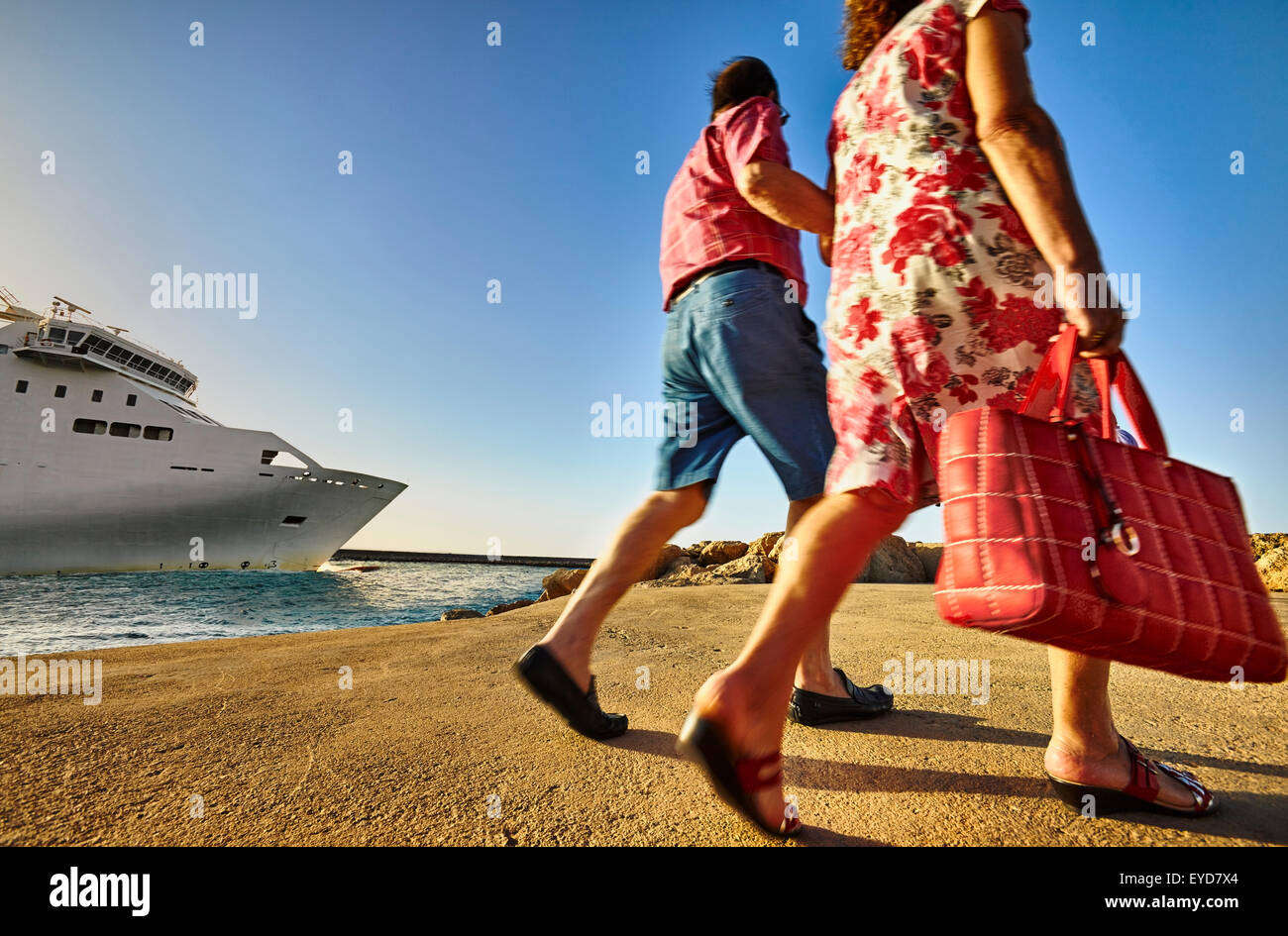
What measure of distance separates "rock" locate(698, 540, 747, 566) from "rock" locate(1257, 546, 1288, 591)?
593cm

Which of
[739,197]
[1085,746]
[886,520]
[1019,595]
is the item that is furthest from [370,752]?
[739,197]

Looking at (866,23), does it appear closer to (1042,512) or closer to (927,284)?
(927,284)

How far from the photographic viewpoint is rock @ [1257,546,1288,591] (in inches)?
217

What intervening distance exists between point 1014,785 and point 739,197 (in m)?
1.73

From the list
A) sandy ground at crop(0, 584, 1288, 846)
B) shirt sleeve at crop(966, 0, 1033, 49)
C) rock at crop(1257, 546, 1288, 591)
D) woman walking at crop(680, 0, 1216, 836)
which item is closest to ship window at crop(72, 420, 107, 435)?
sandy ground at crop(0, 584, 1288, 846)

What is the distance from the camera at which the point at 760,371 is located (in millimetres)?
1534

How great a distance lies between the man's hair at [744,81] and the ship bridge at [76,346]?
2617 cm

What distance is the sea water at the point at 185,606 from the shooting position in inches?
296

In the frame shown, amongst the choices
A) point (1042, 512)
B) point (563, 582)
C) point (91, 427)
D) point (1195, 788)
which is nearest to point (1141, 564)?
point (1042, 512)

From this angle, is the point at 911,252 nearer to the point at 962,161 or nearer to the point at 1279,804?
the point at 962,161

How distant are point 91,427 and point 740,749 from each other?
26.4 metres

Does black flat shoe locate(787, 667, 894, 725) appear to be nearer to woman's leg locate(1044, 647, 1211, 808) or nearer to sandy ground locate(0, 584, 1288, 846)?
sandy ground locate(0, 584, 1288, 846)
